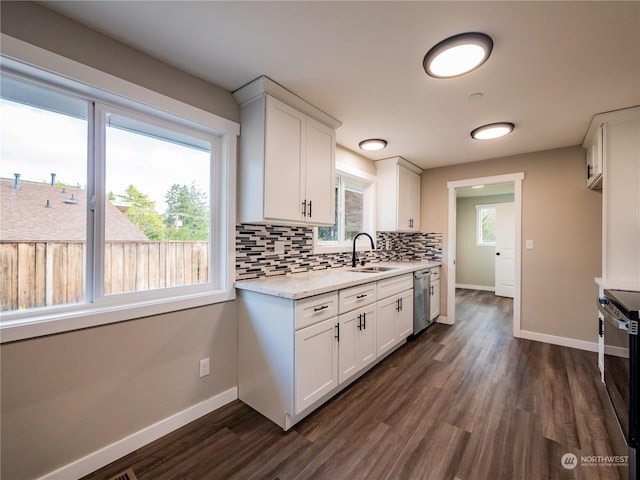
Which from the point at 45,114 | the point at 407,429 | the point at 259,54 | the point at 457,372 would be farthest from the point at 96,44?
the point at 457,372

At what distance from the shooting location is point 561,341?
3.21 meters

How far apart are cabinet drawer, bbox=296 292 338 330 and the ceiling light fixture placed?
189 cm

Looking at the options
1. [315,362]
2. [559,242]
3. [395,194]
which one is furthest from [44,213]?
[559,242]

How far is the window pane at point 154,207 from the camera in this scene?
63.7 inches

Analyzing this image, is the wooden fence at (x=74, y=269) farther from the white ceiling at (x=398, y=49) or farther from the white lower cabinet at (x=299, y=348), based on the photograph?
the white ceiling at (x=398, y=49)

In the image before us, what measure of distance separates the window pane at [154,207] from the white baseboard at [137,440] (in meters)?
0.84

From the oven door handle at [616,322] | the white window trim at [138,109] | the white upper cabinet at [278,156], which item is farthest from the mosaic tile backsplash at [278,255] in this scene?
the oven door handle at [616,322]

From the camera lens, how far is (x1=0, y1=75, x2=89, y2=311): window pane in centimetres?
130

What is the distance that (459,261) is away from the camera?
6883 mm

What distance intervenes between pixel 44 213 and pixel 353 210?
2937mm

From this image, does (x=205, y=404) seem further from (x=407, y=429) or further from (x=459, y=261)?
(x=459, y=261)

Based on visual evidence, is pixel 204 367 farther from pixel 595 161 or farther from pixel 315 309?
pixel 595 161

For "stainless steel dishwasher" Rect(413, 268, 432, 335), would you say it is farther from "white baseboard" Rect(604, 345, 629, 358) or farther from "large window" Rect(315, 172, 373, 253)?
"white baseboard" Rect(604, 345, 629, 358)

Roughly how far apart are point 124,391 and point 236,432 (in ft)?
2.35
